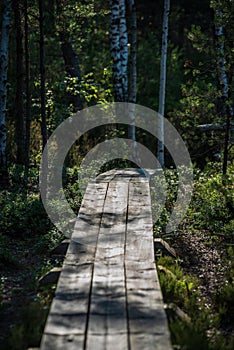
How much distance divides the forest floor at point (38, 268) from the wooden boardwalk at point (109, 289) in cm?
75

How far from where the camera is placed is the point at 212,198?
923 centimetres

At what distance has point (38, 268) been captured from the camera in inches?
254

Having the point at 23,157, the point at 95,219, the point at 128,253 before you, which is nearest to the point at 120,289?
the point at 128,253

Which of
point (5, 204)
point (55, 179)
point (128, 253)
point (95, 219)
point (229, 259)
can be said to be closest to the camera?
point (128, 253)

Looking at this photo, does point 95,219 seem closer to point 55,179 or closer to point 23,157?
point 55,179

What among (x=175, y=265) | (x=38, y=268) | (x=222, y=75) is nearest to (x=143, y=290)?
(x=175, y=265)

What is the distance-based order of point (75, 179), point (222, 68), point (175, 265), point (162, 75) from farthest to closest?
1. point (162, 75)
2. point (222, 68)
3. point (75, 179)
4. point (175, 265)

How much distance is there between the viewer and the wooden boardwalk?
3424mm

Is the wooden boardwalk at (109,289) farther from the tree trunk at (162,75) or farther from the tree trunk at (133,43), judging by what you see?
the tree trunk at (133,43)

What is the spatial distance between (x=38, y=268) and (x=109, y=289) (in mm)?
2395

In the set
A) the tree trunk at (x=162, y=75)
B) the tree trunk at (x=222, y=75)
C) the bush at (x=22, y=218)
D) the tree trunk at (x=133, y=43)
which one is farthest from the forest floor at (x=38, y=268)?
the tree trunk at (x=133, y=43)

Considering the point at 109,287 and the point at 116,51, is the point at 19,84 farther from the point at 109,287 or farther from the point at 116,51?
the point at 109,287

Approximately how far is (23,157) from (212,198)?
16.5 feet

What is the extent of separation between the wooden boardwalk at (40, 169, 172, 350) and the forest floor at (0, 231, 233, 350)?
75 cm
